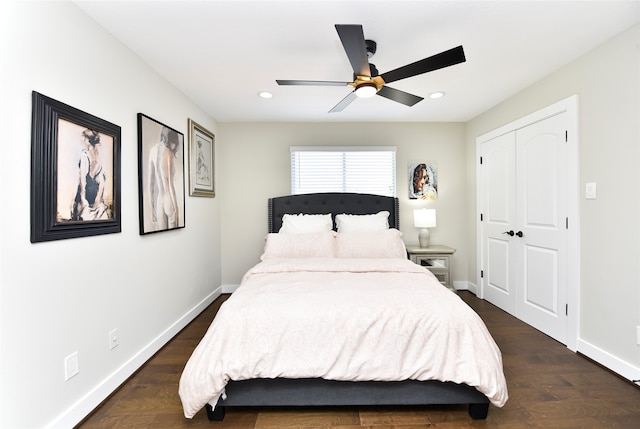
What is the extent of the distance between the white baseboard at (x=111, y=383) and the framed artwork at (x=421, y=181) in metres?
3.23

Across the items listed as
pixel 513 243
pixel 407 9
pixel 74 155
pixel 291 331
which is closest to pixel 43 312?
pixel 74 155

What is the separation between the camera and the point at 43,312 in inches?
60.7

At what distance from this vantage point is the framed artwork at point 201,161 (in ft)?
11.0

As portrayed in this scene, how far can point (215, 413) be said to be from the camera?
5.71 feet

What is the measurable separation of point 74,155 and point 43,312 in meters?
0.85

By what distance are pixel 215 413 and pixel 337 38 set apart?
8.22ft

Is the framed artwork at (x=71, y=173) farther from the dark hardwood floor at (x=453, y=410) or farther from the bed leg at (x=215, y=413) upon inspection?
the bed leg at (x=215, y=413)

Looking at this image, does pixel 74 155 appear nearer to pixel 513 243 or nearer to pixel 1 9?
pixel 1 9

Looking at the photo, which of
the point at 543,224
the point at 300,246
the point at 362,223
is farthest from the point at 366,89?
the point at 543,224

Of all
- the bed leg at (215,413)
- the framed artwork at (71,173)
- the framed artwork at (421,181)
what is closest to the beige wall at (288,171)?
the framed artwork at (421,181)

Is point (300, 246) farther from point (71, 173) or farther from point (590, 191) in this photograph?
point (590, 191)

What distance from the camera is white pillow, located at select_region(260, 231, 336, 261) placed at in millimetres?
3219

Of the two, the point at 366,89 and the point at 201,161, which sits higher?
the point at 366,89

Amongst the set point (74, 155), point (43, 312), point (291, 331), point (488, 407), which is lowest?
point (488, 407)
